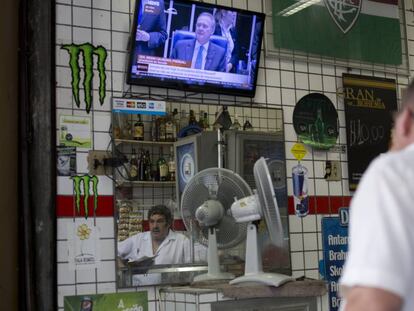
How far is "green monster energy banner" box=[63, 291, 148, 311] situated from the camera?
3598 millimetres

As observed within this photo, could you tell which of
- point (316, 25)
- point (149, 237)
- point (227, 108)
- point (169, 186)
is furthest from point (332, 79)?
point (149, 237)

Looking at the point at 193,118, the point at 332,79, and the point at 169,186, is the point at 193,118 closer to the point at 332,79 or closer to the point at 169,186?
the point at 169,186

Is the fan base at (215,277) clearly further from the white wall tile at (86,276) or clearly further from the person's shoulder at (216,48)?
the person's shoulder at (216,48)

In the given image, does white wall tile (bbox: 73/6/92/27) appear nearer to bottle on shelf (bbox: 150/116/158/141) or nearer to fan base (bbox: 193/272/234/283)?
bottle on shelf (bbox: 150/116/158/141)

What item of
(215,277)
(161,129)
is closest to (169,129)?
(161,129)

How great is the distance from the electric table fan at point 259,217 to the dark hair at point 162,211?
0.68 metres

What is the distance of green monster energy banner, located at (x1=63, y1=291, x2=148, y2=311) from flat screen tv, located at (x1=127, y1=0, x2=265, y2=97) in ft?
4.29

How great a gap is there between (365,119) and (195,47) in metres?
1.53

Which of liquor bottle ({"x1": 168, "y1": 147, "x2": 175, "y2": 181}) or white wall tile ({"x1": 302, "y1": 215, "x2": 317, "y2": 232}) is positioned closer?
liquor bottle ({"x1": 168, "y1": 147, "x2": 175, "y2": 181})

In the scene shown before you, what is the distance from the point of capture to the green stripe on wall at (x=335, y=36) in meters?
4.49

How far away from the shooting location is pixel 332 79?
4.70m

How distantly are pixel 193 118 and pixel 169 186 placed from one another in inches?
18.8

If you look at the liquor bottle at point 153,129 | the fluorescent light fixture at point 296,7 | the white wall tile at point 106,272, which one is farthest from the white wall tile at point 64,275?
the fluorescent light fixture at point 296,7

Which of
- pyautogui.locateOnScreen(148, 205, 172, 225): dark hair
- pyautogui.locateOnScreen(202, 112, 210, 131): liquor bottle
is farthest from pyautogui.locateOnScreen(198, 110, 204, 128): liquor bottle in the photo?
pyautogui.locateOnScreen(148, 205, 172, 225): dark hair
